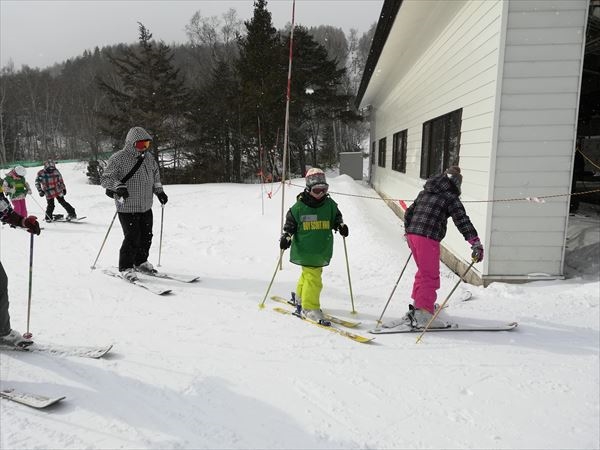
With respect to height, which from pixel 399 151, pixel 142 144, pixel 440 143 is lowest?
pixel 142 144

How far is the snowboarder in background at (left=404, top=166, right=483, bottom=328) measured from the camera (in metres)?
4.08

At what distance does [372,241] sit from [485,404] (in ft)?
15.1

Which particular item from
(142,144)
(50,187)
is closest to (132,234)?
(142,144)

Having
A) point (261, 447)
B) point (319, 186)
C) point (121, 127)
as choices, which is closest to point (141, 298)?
point (319, 186)

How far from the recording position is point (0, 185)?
332 cm

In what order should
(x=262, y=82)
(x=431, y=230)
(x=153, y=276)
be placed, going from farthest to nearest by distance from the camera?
(x=262, y=82), (x=153, y=276), (x=431, y=230)

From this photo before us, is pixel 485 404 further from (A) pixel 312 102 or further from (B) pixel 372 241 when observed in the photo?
(A) pixel 312 102

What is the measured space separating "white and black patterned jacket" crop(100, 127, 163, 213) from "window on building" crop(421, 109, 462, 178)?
4.88 meters

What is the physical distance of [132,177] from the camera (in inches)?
212

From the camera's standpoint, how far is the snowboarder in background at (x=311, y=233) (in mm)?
4180

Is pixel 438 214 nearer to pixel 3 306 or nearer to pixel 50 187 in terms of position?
pixel 3 306

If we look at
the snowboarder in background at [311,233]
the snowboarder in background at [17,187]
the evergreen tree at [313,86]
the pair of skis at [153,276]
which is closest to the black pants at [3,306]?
the pair of skis at [153,276]

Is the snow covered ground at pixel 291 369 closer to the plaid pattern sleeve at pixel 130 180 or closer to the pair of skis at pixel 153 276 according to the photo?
the pair of skis at pixel 153 276

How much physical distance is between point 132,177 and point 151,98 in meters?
27.7
